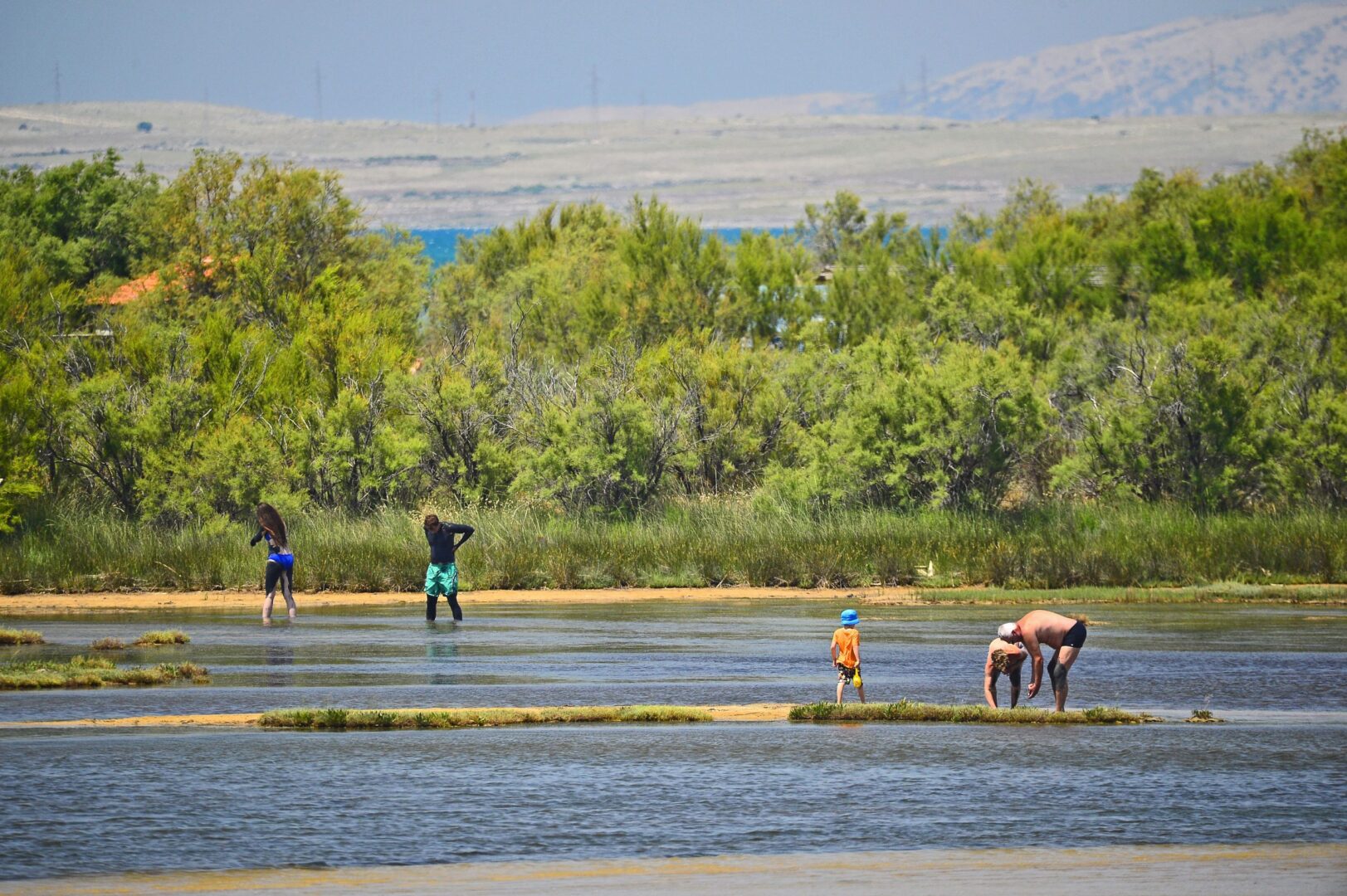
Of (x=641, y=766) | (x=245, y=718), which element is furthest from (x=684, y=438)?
(x=641, y=766)

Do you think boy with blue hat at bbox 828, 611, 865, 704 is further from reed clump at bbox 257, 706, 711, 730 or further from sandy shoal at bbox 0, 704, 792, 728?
reed clump at bbox 257, 706, 711, 730

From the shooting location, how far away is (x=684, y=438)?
41281mm

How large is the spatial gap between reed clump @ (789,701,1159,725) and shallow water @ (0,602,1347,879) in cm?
26

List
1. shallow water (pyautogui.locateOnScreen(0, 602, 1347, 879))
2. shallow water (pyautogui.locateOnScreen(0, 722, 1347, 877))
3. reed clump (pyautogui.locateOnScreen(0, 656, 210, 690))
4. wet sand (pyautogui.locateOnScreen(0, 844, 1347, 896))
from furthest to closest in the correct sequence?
reed clump (pyautogui.locateOnScreen(0, 656, 210, 690)) → shallow water (pyautogui.locateOnScreen(0, 602, 1347, 879)) → shallow water (pyautogui.locateOnScreen(0, 722, 1347, 877)) → wet sand (pyautogui.locateOnScreen(0, 844, 1347, 896))

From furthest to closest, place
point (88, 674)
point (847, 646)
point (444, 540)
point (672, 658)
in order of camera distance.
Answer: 1. point (444, 540)
2. point (672, 658)
3. point (88, 674)
4. point (847, 646)

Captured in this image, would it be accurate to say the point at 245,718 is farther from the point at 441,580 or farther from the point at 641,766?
the point at 441,580

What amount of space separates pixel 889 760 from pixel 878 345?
28.6 metres

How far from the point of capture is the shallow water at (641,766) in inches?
467

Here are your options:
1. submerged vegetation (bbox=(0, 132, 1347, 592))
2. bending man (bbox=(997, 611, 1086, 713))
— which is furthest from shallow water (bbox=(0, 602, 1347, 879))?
submerged vegetation (bbox=(0, 132, 1347, 592))

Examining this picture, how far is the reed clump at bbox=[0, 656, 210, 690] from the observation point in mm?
18109

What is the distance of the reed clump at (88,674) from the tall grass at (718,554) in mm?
12678

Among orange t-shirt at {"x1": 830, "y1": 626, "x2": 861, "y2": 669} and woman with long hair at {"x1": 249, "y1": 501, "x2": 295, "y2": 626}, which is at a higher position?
woman with long hair at {"x1": 249, "y1": 501, "x2": 295, "y2": 626}

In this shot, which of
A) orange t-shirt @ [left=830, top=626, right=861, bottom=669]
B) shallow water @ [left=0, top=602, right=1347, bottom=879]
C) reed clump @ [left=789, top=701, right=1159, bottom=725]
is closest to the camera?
shallow water @ [left=0, top=602, right=1347, bottom=879]

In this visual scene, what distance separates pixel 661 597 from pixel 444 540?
7.24 metres
